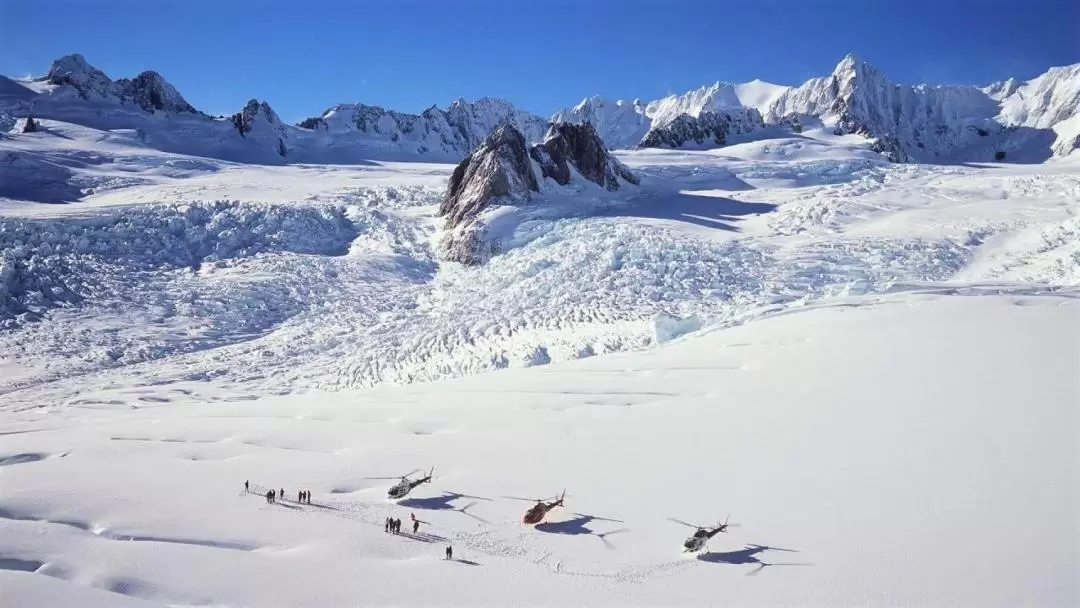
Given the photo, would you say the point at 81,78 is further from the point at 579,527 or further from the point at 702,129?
the point at 579,527

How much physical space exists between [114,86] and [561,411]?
89.0 meters

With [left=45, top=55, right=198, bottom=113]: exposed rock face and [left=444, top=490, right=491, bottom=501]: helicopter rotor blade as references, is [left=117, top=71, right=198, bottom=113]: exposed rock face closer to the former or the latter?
[left=45, top=55, right=198, bottom=113]: exposed rock face

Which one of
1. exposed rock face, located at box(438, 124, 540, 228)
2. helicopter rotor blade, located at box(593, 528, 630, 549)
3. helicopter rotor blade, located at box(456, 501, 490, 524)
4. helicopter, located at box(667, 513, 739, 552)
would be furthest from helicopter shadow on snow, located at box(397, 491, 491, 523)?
exposed rock face, located at box(438, 124, 540, 228)

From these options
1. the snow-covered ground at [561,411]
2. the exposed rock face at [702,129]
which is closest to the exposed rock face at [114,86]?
the snow-covered ground at [561,411]

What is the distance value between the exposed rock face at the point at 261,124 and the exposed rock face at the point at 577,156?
166 ft

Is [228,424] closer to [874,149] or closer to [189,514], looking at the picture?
[189,514]

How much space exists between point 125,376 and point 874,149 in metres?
73.6

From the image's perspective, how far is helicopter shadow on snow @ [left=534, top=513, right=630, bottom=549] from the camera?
6.30 m

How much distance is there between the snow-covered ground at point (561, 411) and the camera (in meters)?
5.61

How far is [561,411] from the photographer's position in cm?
1041

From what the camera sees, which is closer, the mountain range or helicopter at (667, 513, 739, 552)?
helicopter at (667, 513, 739, 552)

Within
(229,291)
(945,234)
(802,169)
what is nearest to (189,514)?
(229,291)

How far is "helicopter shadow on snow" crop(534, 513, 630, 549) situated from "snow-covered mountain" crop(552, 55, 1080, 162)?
342 feet

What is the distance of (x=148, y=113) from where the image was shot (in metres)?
74.7
